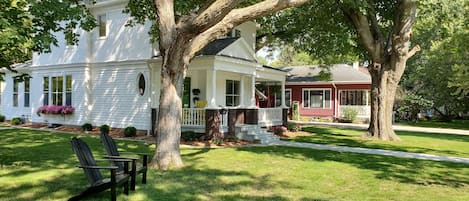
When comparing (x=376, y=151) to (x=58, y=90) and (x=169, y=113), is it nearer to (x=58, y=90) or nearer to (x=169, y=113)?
(x=169, y=113)

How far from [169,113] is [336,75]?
85.6 feet

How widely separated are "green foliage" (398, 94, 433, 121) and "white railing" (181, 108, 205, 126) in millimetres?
22437

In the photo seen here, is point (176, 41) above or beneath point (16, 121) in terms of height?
above

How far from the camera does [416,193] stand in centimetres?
705

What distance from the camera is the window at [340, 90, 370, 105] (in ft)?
103

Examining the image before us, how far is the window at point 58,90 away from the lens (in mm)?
20125

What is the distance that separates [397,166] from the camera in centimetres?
1000

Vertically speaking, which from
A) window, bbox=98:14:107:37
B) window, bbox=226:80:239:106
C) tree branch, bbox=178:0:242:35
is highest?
window, bbox=98:14:107:37

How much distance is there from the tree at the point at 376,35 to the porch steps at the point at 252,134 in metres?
5.07

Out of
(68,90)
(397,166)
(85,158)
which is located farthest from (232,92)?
(85,158)

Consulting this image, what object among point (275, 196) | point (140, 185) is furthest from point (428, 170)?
point (140, 185)

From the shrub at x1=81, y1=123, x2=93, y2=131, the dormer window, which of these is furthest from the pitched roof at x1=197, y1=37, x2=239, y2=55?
the shrub at x1=81, y1=123, x2=93, y2=131

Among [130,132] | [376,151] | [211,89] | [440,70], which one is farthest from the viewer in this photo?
[440,70]

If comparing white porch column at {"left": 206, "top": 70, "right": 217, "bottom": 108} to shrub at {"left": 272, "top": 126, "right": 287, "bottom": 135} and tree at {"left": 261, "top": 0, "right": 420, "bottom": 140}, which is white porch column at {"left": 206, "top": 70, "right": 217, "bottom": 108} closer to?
shrub at {"left": 272, "top": 126, "right": 287, "bottom": 135}
